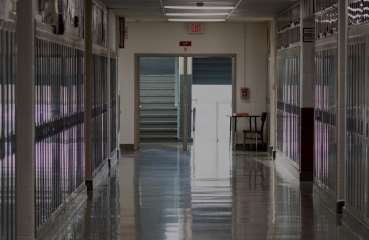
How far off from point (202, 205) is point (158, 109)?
10067 mm

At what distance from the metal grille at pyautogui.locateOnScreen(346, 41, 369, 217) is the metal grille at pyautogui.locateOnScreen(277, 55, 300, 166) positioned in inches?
155

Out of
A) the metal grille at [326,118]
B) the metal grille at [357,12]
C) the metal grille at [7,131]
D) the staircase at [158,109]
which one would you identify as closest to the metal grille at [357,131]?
the metal grille at [357,12]

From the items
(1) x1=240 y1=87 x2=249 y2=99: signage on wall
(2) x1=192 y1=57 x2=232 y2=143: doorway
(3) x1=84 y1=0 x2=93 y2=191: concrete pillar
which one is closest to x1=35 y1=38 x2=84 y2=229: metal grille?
(3) x1=84 y1=0 x2=93 y2=191: concrete pillar

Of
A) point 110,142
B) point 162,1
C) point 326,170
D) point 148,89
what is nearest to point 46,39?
point 326,170

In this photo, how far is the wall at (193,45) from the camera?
17297 mm

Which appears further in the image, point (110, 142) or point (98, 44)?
point (110, 142)

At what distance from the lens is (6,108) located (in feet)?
18.7

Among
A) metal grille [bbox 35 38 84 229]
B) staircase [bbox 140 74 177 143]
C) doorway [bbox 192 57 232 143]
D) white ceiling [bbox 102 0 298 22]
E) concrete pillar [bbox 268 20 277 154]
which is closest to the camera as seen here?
metal grille [bbox 35 38 84 229]

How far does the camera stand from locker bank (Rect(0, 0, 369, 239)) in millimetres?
6723

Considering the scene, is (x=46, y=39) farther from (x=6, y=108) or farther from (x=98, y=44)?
(x=98, y=44)

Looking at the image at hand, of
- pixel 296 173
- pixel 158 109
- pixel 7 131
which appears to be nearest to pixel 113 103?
pixel 296 173

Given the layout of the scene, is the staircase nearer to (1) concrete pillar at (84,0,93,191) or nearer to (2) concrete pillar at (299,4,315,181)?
(2) concrete pillar at (299,4,315,181)

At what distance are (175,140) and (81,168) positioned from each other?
31.0 feet

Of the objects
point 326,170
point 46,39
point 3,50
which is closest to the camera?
point 3,50
